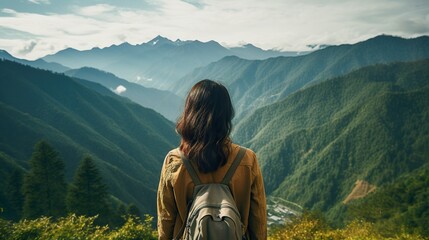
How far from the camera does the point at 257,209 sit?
14.2 ft

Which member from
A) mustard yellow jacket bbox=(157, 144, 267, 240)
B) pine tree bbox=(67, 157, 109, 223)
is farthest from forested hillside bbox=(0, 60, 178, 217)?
mustard yellow jacket bbox=(157, 144, 267, 240)

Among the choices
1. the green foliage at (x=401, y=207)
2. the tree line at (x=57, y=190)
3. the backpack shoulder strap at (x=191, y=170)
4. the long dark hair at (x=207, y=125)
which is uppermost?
the long dark hair at (x=207, y=125)

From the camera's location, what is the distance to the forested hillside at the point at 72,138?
4183 inches

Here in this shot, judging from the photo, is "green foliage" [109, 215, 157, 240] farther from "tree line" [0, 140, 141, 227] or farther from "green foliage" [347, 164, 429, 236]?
"green foliage" [347, 164, 429, 236]

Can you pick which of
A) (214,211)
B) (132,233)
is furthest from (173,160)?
(132,233)

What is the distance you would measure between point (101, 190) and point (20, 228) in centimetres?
2844

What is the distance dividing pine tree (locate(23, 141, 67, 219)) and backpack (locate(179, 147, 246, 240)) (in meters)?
40.1

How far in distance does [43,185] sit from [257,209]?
4163 cm

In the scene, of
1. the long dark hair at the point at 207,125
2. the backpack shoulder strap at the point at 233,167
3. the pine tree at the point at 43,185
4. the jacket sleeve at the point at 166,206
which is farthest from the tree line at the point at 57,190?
the backpack shoulder strap at the point at 233,167

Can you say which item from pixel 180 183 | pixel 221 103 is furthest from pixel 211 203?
pixel 221 103

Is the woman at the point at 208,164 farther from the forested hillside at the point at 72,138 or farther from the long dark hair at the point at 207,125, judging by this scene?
the forested hillside at the point at 72,138

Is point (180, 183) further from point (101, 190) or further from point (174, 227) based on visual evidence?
point (101, 190)

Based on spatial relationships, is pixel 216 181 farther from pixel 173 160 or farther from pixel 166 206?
pixel 166 206

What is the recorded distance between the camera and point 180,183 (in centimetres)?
409
